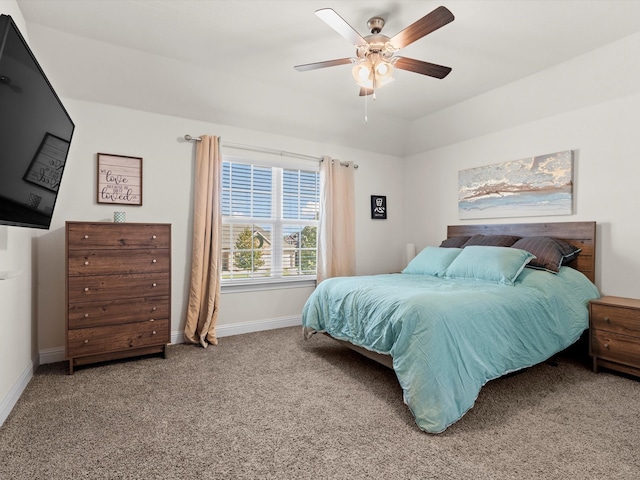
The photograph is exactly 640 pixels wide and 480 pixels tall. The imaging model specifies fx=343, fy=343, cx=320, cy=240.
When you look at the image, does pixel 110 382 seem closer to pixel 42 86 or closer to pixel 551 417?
pixel 42 86

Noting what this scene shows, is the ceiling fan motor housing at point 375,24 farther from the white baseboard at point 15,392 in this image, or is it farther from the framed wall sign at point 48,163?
the white baseboard at point 15,392

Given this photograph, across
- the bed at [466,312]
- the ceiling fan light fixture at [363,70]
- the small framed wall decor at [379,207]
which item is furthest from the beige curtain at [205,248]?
the small framed wall decor at [379,207]

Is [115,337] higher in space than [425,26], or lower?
lower

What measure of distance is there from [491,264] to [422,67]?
176 centimetres

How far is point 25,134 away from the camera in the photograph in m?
1.44

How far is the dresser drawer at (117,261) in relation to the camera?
272cm

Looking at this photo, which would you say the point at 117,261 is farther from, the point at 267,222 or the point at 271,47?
the point at 271,47

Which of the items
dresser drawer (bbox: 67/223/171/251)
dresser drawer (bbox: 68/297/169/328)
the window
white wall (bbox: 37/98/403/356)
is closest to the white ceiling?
white wall (bbox: 37/98/403/356)

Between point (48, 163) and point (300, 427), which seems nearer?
point (48, 163)

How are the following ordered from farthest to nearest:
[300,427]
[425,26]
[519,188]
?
[519,188] < [425,26] < [300,427]

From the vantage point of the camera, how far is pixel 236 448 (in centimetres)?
176

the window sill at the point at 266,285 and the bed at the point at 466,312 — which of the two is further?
the window sill at the point at 266,285

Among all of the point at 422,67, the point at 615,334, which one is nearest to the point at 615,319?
the point at 615,334

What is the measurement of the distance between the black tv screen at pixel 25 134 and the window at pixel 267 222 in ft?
6.58
